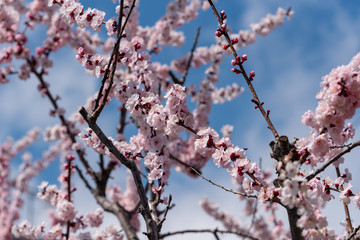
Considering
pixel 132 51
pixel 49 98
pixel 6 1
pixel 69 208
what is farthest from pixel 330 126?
pixel 6 1

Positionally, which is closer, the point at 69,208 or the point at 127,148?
the point at 127,148

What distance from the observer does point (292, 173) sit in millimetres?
1983

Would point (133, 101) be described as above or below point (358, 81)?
above

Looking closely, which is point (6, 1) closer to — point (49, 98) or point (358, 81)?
point (49, 98)

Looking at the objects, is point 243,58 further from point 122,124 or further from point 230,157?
point 122,124

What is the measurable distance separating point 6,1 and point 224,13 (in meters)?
5.56

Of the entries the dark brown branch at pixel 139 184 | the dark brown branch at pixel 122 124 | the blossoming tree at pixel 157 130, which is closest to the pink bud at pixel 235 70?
the blossoming tree at pixel 157 130

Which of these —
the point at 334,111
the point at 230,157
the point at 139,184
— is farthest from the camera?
the point at 230,157

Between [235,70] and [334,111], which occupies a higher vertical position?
[235,70]

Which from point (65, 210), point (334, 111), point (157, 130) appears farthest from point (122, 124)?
point (334, 111)

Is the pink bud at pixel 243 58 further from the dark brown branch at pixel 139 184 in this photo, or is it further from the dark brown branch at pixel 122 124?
the dark brown branch at pixel 122 124

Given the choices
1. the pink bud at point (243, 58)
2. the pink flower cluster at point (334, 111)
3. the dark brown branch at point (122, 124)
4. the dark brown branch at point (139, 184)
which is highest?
the dark brown branch at point (122, 124)

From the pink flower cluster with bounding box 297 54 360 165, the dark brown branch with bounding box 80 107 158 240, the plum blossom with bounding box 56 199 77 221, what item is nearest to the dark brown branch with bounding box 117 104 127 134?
the plum blossom with bounding box 56 199 77 221

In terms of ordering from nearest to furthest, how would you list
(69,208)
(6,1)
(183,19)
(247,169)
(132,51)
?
1. (247,169)
2. (132,51)
3. (69,208)
4. (6,1)
5. (183,19)
